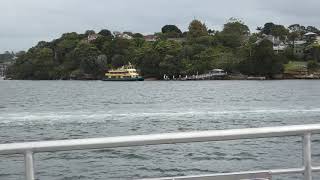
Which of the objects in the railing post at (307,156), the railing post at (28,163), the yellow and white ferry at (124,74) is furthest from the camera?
the yellow and white ferry at (124,74)

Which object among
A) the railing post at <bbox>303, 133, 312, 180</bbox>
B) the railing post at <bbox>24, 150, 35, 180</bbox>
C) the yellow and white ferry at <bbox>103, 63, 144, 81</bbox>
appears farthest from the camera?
the yellow and white ferry at <bbox>103, 63, 144, 81</bbox>

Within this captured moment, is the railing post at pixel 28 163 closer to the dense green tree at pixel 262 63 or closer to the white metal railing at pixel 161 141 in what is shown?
the white metal railing at pixel 161 141

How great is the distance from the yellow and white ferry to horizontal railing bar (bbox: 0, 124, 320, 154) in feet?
559

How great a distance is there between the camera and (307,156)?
4.76 meters

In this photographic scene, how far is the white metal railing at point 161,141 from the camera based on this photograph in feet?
14.0

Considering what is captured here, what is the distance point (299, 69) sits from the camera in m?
188

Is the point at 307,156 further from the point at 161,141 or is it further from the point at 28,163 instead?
the point at 28,163

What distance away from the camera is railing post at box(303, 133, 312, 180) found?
4.74m

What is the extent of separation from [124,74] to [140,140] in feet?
567

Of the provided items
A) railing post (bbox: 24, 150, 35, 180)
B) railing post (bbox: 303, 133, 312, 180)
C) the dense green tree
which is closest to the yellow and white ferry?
the dense green tree

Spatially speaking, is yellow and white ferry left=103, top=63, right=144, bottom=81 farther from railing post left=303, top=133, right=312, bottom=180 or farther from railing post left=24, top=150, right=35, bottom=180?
railing post left=24, top=150, right=35, bottom=180

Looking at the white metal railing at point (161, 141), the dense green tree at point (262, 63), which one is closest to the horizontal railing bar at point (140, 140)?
the white metal railing at point (161, 141)

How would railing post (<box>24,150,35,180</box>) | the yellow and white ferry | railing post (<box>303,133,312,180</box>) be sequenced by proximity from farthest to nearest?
the yellow and white ferry
railing post (<box>303,133,312,180</box>)
railing post (<box>24,150,35,180</box>)

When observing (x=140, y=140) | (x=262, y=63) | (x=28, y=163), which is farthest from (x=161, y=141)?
(x=262, y=63)
